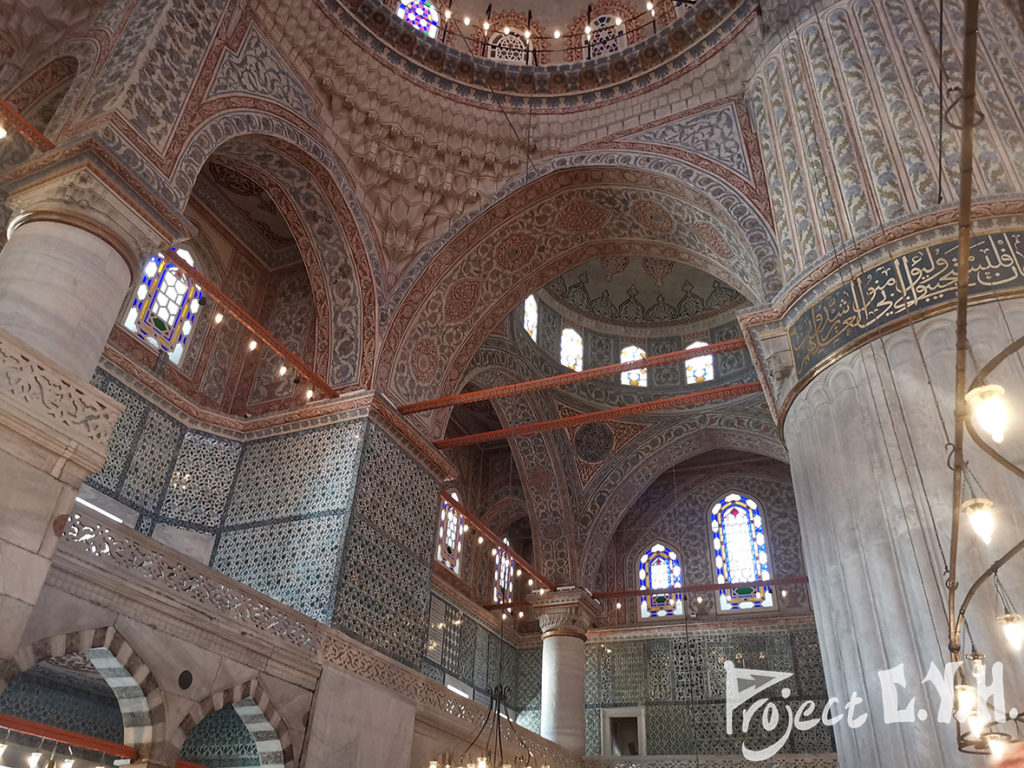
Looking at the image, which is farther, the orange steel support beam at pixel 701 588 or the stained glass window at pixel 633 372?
the stained glass window at pixel 633 372

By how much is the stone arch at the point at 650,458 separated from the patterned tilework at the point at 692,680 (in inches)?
72.3

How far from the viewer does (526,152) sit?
30.9 feet

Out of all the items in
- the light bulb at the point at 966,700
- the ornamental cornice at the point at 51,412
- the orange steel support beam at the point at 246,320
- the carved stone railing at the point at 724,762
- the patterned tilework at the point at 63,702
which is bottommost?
the light bulb at the point at 966,700

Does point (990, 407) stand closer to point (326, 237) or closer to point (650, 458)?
point (326, 237)

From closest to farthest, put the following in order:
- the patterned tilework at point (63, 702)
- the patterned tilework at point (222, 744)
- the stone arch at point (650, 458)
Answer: the patterned tilework at point (222, 744) < the patterned tilework at point (63, 702) < the stone arch at point (650, 458)

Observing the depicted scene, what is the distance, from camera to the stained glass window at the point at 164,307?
859 cm

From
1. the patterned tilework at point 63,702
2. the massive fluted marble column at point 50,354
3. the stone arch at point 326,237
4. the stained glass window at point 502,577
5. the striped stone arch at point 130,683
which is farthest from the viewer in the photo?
the stained glass window at point 502,577

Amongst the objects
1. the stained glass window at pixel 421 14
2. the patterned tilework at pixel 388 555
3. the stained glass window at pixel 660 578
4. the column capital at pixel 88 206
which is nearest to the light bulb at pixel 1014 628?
the patterned tilework at pixel 388 555

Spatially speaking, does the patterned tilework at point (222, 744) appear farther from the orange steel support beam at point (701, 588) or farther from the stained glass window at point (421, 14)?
the stained glass window at point (421, 14)

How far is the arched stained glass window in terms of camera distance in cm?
1279

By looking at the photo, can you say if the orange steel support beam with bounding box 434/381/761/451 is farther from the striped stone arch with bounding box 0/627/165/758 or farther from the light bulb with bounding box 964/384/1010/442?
the light bulb with bounding box 964/384/1010/442

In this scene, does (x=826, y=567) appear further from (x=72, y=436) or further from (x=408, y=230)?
(x=408, y=230)

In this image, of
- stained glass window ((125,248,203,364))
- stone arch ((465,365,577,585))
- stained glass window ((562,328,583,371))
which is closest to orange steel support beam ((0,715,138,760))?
stained glass window ((125,248,203,364))

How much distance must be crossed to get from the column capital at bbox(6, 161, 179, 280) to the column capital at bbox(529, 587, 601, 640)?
8416 mm
